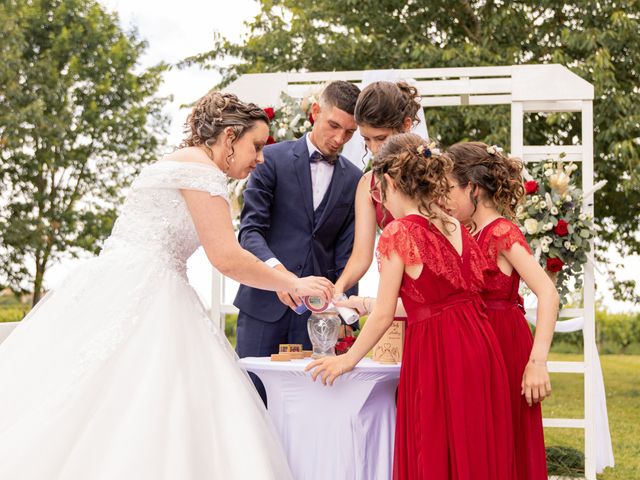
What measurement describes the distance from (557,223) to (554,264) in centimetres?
31

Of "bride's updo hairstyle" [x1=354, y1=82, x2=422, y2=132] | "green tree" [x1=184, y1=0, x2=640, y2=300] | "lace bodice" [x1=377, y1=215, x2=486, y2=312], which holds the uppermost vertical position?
"green tree" [x1=184, y1=0, x2=640, y2=300]

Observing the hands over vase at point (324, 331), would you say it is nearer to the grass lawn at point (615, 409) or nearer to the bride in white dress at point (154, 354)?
the bride in white dress at point (154, 354)

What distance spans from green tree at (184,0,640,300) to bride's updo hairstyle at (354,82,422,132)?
7.09 meters

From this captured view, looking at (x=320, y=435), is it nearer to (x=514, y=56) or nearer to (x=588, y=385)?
(x=588, y=385)

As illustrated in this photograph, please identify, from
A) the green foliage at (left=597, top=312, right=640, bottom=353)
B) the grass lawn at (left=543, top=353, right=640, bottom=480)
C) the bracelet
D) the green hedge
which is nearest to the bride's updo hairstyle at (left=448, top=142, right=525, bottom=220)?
the bracelet

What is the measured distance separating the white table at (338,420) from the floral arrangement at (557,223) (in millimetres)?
3502

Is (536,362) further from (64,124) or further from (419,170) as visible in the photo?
(64,124)

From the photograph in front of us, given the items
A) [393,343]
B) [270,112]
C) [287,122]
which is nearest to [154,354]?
[393,343]

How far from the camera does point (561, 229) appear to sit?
652 centimetres

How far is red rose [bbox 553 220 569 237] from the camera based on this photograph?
6.52 meters

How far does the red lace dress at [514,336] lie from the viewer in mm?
3434

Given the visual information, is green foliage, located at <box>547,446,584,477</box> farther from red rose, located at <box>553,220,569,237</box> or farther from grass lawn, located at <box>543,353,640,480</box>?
red rose, located at <box>553,220,569,237</box>

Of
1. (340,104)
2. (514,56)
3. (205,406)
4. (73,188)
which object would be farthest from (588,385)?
(73,188)

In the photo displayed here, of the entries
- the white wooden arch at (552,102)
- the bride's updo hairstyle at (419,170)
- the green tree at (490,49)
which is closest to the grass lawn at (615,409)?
the white wooden arch at (552,102)
